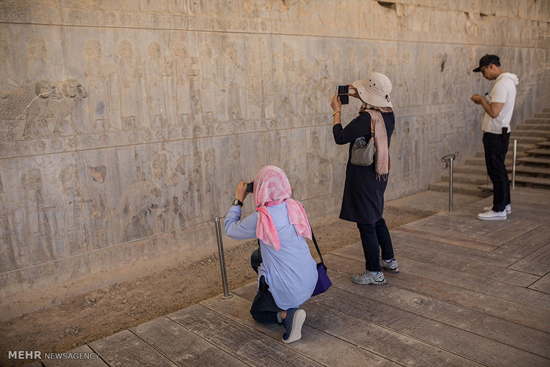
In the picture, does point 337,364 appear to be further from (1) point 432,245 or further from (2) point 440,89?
(2) point 440,89

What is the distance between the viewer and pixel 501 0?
1101 cm

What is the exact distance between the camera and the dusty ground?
4684 millimetres

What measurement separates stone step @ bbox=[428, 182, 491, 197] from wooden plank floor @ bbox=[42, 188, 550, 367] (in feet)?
12.9

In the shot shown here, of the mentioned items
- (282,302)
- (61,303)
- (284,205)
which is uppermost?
(284,205)

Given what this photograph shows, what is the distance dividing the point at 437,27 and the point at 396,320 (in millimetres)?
7529

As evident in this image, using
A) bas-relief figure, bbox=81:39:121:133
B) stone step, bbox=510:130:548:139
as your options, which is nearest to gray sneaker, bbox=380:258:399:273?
bas-relief figure, bbox=81:39:121:133

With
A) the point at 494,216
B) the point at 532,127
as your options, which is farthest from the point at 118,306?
the point at 532,127

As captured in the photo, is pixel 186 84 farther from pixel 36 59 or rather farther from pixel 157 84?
pixel 36 59

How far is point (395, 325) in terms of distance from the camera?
384 cm

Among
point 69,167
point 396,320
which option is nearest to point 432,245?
point 396,320

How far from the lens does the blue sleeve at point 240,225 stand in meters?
3.58

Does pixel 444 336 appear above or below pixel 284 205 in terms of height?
below

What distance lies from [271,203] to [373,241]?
139 centimetres

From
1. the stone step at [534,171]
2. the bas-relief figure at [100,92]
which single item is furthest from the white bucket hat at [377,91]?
the stone step at [534,171]
